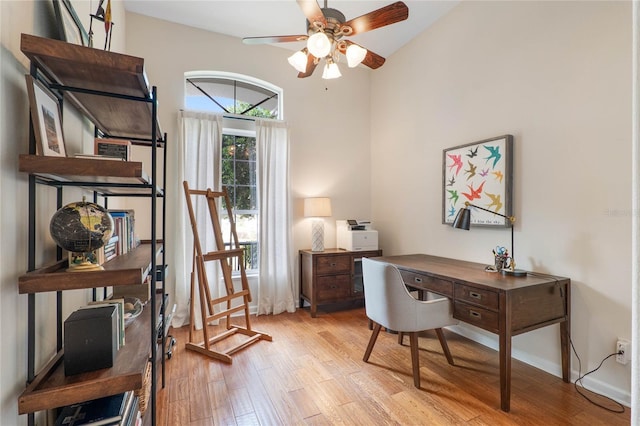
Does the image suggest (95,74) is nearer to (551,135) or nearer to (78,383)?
(78,383)

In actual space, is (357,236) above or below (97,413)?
above

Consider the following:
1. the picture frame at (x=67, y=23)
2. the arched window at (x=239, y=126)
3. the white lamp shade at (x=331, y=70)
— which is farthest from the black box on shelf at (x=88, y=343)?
the arched window at (x=239, y=126)

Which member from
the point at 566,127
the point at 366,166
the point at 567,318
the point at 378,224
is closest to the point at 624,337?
the point at 567,318

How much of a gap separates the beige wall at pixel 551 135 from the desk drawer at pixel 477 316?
72 cm

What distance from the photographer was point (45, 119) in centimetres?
117

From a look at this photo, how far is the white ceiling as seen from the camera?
9.77ft

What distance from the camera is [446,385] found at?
2.13m

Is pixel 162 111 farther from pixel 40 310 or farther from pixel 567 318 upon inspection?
pixel 567 318

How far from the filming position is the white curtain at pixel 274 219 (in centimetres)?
359

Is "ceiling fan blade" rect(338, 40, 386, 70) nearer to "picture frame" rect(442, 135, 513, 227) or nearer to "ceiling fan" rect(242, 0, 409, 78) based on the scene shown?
"ceiling fan" rect(242, 0, 409, 78)

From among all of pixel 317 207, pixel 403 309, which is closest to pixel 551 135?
pixel 403 309

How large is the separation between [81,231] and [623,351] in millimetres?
2990

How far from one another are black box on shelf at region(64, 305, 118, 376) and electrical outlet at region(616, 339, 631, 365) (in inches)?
110

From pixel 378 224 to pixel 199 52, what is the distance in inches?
118
